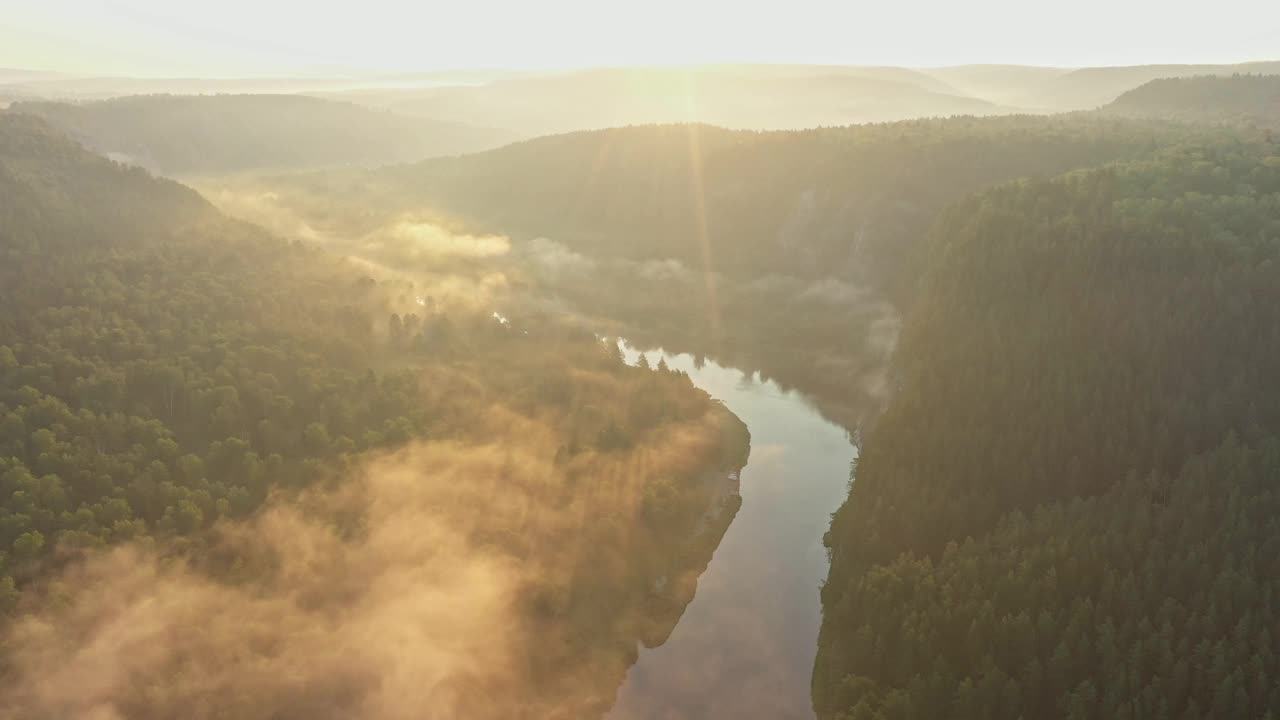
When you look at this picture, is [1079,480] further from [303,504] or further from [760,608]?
[303,504]

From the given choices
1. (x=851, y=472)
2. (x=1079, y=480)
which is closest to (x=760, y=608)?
(x=1079, y=480)

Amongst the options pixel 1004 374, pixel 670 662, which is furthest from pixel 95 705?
pixel 1004 374

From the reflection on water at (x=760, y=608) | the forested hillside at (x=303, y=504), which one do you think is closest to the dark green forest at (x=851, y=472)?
the forested hillside at (x=303, y=504)

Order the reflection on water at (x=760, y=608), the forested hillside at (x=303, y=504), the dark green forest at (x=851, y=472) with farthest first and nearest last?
the reflection on water at (x=760, y=608) → the forested hillside at (x=303, y=504) → the dark green forest at (x=851, y=472)

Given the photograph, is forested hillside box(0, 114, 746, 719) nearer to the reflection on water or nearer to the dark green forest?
the dark green forest

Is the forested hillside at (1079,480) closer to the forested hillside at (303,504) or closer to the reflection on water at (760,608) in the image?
the reflection on water at (760,608)
